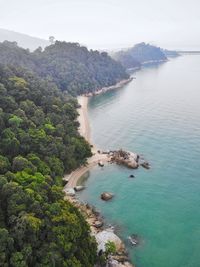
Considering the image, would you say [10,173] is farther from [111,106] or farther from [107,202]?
[111,106]

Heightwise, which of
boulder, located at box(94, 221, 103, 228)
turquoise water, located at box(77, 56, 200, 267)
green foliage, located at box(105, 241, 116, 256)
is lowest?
turquoise water, located at box(77, 56, 200, 267)

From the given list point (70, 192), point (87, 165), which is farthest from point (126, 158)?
point (70, 192)

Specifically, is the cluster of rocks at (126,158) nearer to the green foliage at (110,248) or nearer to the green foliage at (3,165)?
the green foliage at (3,165)

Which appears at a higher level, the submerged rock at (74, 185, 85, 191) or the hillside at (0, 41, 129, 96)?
the hillside at (0, 41, 129, 96)

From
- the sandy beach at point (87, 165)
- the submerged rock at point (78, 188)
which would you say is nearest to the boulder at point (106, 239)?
the submerged rock at point (78, 188)

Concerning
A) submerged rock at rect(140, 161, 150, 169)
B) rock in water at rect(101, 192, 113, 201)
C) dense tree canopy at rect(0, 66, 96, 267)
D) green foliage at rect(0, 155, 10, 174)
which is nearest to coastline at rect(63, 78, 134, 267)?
dense tree canopy at rect(0, 66, 96, 267)

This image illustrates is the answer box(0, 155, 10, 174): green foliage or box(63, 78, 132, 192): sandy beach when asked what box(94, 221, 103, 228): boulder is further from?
box(0, 155, 10, 174): green foliage

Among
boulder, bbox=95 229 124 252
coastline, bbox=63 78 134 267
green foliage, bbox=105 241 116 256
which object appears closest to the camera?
green foliage, bbox=105 241 116 256
